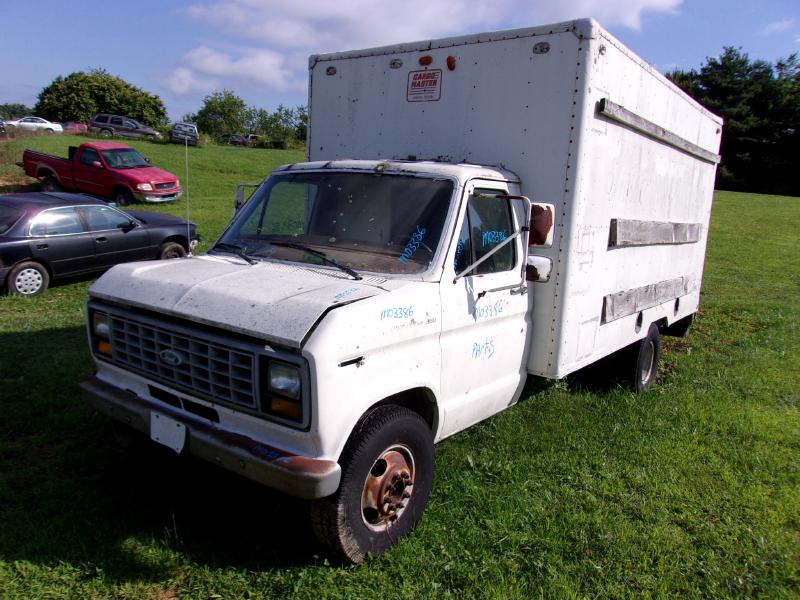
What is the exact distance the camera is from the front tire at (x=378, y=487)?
9.87 feet


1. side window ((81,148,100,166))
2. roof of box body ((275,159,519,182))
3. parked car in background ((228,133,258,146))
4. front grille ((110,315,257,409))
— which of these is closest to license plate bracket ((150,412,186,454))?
front grille ((110,315,257,409))

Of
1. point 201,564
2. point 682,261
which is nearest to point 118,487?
point 201,564

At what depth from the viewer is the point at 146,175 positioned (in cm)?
1764

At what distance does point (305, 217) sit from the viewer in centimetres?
414

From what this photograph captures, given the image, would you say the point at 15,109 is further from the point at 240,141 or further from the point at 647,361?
the point at 647,361

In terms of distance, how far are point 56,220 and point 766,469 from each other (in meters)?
9.67

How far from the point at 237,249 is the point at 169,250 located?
24.7 feet

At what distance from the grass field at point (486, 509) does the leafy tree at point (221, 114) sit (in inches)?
2567

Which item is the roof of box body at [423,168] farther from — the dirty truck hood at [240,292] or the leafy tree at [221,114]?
the leafy tree at [221,114]

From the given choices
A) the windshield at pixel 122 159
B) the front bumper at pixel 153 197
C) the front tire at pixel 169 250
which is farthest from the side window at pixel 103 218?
the windshield at pixel 122 159

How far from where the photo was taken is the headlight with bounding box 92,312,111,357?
11.9 ft

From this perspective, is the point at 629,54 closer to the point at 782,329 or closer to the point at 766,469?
the point at 766,469

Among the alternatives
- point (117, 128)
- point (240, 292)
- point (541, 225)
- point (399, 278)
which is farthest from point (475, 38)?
point (117, 128)

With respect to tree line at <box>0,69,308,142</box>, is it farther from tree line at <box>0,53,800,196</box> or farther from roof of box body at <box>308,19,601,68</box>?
roof of box body at <box>308,19,601,68</box>
